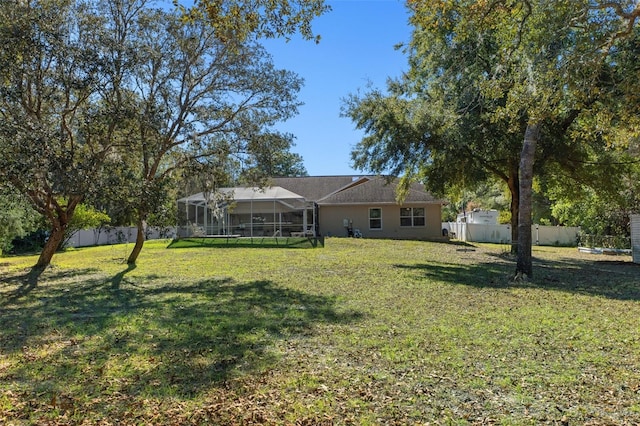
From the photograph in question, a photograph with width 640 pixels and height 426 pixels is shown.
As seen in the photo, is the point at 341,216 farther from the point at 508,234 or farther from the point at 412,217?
the point at 508,234

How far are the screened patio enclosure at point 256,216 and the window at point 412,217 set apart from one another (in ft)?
19.0

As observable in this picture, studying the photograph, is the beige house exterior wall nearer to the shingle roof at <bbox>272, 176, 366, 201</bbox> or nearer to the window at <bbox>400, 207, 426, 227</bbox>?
the window at <bbox>400, 207, 426, 227</bbox>

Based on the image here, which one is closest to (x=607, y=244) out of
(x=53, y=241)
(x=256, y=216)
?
(x=256, y=216)

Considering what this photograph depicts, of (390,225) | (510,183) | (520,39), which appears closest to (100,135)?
(520,39)

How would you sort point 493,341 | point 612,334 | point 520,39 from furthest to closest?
point 520,39 < point 612,334 < point 493,341

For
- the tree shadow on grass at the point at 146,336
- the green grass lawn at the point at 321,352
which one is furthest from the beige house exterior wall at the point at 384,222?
the tree shadow on grass at the point at 146,336

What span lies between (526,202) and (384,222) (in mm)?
17316

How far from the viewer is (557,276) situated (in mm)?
12789

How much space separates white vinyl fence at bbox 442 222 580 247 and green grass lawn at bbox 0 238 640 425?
2072cm

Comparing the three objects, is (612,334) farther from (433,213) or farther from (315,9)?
(433,213)

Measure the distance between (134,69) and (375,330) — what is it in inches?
365

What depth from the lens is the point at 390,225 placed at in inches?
1150

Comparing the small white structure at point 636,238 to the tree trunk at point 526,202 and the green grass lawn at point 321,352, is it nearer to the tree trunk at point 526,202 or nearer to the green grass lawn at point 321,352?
the green grass lawn at point 321,352

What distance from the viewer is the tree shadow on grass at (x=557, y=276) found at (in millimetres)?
10577
